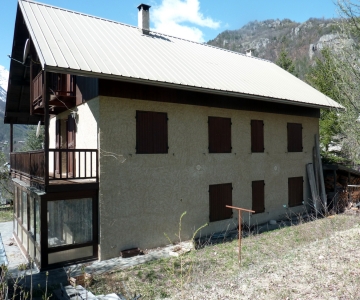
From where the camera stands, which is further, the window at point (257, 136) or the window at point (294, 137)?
the window at point (294, 137)

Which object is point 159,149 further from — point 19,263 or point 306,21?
point 306,21

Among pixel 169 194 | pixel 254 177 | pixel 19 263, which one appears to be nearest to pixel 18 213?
pixel 19 263

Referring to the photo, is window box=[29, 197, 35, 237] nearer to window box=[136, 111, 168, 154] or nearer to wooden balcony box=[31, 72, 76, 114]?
wooden balcony box=[31, 72, 76, 114]

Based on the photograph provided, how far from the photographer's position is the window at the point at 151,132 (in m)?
→ 9.55

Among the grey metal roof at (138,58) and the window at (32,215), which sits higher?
the grey metal roof at (138,58)

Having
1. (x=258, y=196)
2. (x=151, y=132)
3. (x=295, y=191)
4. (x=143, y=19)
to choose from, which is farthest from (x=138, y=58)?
(x=295, y=191)

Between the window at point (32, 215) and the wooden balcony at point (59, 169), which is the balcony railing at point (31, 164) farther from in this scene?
the window at point (32, 215)

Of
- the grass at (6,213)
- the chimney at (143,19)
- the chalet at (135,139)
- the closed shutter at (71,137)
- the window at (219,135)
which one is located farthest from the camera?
the grass at (6,213)

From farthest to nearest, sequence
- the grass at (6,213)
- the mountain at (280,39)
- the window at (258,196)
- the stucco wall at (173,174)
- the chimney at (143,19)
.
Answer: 1. the mountain at (280,39)
2. the grass at (6,213)
3. the chimney at (143,19)
4. the window at (258,196)
5. the stucco wall at (173,174)

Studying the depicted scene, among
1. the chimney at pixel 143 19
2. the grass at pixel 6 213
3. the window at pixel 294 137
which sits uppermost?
the chimney at pixel 143 19

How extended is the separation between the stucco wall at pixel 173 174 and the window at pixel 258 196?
8.6 inches

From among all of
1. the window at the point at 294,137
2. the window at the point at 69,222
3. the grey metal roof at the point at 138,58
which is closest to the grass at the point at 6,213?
the window at the point at 69,222

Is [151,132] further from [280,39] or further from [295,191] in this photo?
[280,39]

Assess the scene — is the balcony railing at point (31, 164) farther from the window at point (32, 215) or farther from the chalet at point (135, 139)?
the window at point (32, 215)
